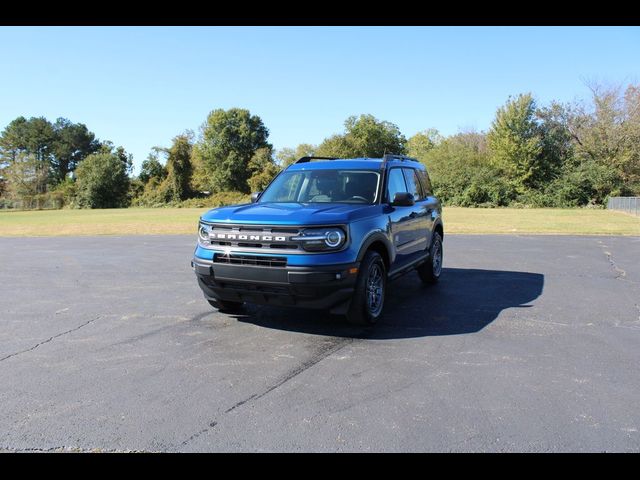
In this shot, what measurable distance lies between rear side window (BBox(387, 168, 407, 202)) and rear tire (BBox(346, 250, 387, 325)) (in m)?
1.15

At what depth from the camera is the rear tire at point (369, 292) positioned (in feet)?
18.1

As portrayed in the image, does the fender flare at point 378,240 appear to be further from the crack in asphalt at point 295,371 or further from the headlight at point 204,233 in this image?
the headlight at point 204,233

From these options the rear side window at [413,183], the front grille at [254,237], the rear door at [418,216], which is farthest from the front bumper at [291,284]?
the rear side window at [413,183]

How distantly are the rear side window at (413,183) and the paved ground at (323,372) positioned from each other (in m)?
1.61

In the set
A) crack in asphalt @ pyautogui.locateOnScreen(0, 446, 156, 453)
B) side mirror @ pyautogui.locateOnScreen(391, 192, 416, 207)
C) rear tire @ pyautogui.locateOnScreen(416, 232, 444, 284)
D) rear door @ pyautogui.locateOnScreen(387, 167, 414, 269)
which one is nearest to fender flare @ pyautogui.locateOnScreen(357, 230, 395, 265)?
rear door @ pyautogui.locateOnScreen(387, 167, 414, 269)

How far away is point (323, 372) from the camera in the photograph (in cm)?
443

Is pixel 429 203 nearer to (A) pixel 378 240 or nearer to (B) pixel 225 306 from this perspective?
(A) pixel 378 240

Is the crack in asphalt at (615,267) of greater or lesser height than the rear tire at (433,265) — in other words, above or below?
below

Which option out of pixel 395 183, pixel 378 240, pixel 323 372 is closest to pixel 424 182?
pixel 395 183

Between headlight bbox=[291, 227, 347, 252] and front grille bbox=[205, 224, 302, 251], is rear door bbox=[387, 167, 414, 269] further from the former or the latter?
front grille bbox=[205, 224, 302, 251]

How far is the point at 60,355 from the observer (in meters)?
4.98

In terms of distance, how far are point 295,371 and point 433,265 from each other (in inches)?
192
